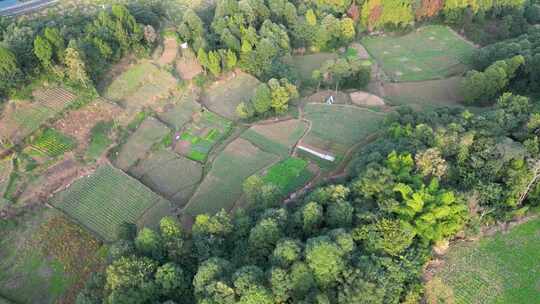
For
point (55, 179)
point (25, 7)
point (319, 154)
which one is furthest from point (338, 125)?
point (25, 7)

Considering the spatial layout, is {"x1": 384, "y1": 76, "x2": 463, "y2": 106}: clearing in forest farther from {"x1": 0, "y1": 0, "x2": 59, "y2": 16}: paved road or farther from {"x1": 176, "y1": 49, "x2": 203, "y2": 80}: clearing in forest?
{"x1": 0, "y1": 0, "x2": 59, "y2": 16}: paved road

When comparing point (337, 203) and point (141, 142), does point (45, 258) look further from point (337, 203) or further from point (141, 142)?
point (337, 203)

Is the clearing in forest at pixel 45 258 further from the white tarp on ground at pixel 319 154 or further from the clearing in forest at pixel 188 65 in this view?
the clearing in forest at pixel 188 65

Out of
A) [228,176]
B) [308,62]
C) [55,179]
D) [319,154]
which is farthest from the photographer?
[308,62]

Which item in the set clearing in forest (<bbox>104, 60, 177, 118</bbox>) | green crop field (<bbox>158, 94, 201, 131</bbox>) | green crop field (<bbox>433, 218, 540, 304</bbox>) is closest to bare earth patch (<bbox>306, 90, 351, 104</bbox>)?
green crop field (<bbox>158, 94, 201, 131</bbox>)

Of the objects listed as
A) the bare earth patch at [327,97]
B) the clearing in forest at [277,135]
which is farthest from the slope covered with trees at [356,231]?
the bare earth patch at [327,97]

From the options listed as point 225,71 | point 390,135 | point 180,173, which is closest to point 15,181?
point 180,173
